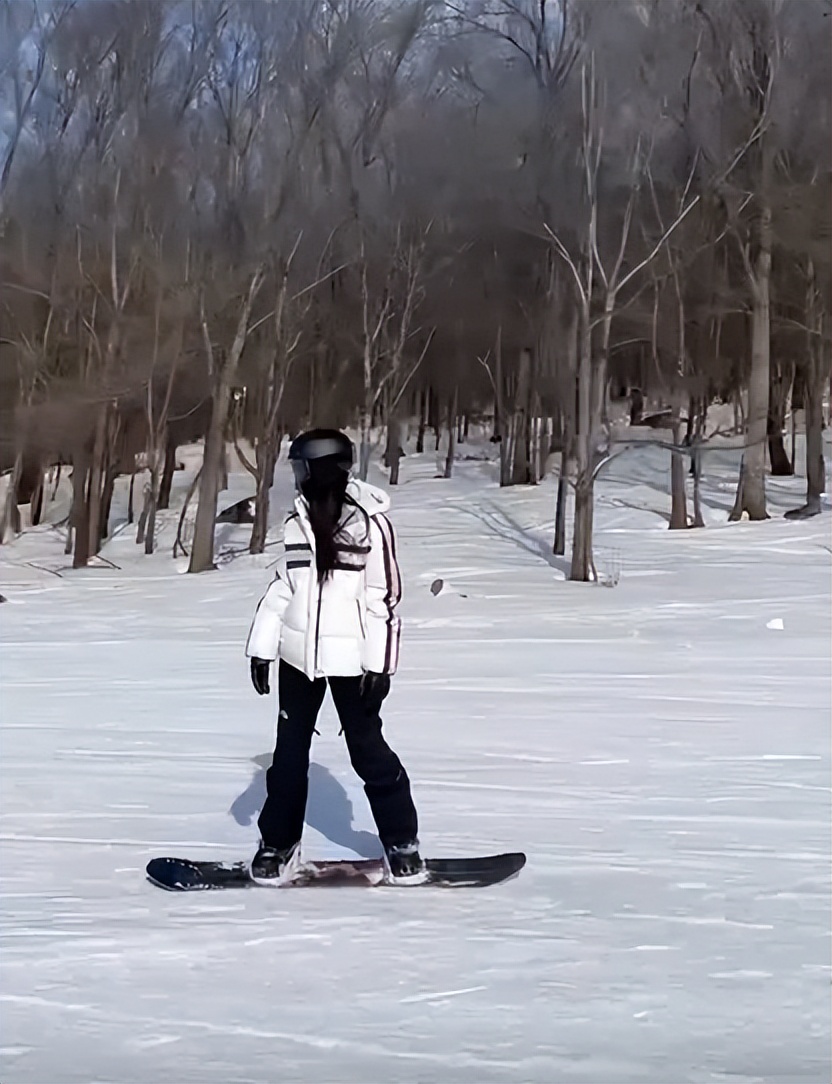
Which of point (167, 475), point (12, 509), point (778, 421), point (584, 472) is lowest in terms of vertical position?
point (12, 509)

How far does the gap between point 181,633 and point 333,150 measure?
17.2 meters

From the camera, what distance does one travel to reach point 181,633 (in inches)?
630

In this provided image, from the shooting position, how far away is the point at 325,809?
662cm

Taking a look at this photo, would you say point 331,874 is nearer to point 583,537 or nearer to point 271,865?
point 271,865

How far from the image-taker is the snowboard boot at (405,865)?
202 inches

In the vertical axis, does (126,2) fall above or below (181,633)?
above

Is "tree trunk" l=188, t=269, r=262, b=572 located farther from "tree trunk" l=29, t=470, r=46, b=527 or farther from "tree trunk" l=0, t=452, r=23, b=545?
"tree trunk" l=29, t=470, r=46, b=527

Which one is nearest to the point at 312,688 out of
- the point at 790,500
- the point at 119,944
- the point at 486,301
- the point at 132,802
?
the point at 119,944

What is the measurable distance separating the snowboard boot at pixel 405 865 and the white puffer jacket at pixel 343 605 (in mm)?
729

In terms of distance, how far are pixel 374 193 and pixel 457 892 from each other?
95.3 ft

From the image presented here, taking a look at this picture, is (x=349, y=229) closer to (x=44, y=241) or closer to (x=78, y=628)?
(x=44, y=241)

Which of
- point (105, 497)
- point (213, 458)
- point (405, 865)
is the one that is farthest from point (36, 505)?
point (405, 865)

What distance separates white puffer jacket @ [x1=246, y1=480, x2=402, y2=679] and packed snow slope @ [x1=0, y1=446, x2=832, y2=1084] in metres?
0.92

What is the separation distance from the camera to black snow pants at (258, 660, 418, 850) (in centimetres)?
506
